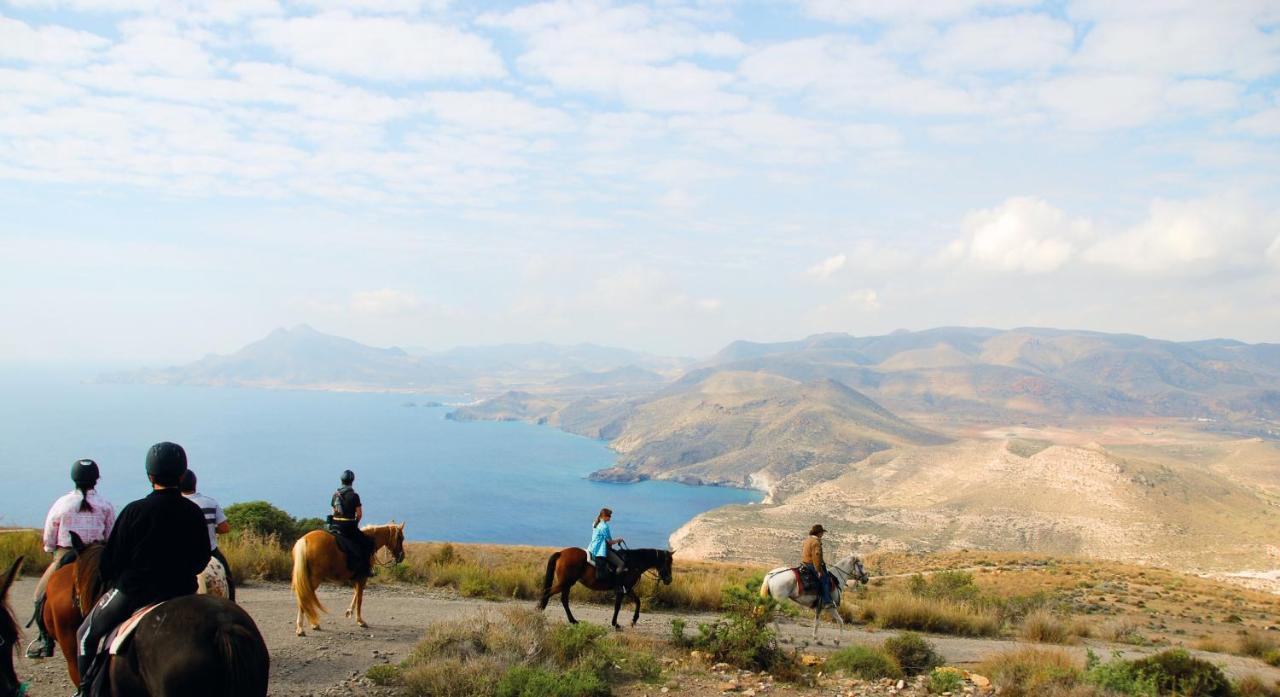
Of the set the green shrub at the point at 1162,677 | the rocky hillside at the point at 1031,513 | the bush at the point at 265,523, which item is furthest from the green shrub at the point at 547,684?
the rocky hillside at the point at 1031,513

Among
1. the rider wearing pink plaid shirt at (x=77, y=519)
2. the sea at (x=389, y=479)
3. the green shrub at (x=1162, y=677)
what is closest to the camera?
the rider wearing pink plaid shirt at (x=77, y=519)

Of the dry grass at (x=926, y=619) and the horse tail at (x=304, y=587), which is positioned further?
the dry grass at (x=926, y=619)

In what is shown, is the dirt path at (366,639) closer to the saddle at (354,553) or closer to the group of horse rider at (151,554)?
the saddle at (354,553)

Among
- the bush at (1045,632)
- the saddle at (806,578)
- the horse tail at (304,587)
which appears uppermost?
the horse tail at (304,587)

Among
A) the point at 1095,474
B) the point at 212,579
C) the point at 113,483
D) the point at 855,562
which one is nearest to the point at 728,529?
the point at 1095,474

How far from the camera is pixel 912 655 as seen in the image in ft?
36.5

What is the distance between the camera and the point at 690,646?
11.0 m

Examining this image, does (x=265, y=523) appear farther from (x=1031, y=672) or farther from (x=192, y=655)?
(x=1031, y=672)

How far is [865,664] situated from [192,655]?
29.0 ft

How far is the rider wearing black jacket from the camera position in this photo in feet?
15.8

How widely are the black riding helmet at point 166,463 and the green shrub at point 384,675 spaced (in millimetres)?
4403

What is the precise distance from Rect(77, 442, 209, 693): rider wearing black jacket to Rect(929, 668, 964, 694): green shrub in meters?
8.73

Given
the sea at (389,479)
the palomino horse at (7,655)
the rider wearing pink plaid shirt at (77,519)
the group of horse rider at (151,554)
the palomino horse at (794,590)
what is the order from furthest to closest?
1. the sea at (389,479)
2. the palomino horse at (794,590)
3. the rider wearing pink plaid shirt at (77,519)
4. the group of horse rider at (151,554)
5. the palomino horse at (7,655)

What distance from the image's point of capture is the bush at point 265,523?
20.5 m
